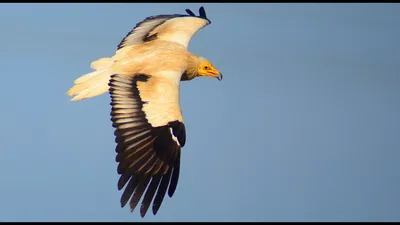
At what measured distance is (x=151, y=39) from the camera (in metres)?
20.5

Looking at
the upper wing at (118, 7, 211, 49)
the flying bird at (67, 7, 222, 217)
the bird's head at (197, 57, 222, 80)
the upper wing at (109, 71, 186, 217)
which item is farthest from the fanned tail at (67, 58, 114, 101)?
the bird's head at (197, 57, 222, 80)

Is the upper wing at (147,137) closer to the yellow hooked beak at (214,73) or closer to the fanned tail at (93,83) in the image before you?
the fanned tail at (93,83)

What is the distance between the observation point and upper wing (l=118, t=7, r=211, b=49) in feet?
67.3

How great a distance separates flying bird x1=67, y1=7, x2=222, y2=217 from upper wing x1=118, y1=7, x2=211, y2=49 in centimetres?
12

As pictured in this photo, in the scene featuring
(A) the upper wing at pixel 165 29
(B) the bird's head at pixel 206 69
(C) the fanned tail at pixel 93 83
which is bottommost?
(C) the fanned tail at pixel 93 83

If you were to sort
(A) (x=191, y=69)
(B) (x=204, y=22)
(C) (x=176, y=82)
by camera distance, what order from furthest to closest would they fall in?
(B) (x=204, y=22) → (A) (x=191, y=69) → (C) (x=176, y=82)

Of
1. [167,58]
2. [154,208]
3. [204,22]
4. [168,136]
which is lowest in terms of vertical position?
[154,208]

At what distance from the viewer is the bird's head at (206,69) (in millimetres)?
20297

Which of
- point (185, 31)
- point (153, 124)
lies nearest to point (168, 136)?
point (153, 124)

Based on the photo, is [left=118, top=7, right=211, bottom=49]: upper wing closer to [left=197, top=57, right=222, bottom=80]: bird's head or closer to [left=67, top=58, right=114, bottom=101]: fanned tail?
[left=197, top=57, right=222, bottom=80]: bird's head

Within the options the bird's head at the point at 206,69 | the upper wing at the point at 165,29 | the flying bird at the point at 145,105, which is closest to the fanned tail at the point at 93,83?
the flying bird at the point at 145,105

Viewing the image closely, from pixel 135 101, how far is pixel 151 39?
2.52m

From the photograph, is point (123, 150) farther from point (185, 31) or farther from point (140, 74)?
point (185, 31)

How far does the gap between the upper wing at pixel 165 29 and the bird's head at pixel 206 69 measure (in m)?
0.52
